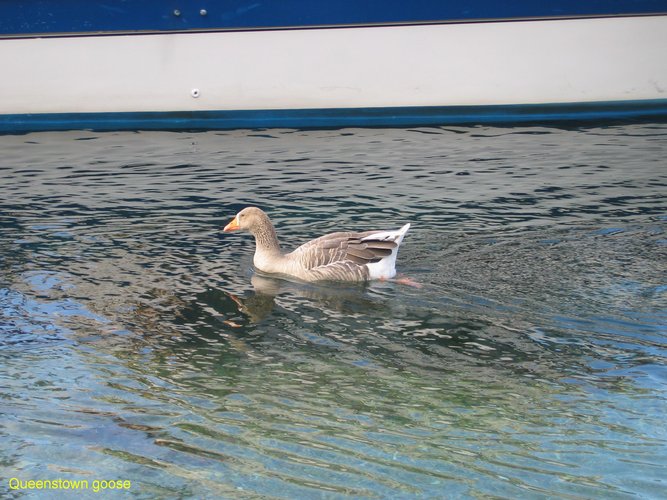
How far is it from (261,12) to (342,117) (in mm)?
2102

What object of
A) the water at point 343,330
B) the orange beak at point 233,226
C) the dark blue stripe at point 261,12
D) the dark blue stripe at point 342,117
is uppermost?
the dark blue stripe at point 261,12

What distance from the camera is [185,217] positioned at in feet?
40.1

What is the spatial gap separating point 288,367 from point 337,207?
4733mm

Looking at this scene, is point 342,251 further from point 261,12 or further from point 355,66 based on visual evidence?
point 261,12

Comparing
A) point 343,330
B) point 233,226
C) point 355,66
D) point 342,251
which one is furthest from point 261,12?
point 343,330

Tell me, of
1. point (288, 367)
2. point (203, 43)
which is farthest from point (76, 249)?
point (203, 43)

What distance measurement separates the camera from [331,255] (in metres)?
9.99

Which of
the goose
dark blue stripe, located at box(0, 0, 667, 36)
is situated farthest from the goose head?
dark blue stripe, located at box(0, 0, 667, 36)

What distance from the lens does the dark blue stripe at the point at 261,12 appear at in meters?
16.1

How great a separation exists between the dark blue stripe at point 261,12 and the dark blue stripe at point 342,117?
55.1 inches

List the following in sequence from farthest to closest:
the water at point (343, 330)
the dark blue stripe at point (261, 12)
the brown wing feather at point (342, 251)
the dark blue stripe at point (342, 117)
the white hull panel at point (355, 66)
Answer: the dark blue stripe at point (342, 117) < the white hull panel at point (355, 66) < the dark blue stripe at point (261, 12) < the brown wing feather at point (342, 251) < the water at point (343, 330)

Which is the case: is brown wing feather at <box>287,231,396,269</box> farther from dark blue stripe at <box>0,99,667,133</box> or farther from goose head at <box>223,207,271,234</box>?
dark blue stripe at <box>0,99,667,133</box>

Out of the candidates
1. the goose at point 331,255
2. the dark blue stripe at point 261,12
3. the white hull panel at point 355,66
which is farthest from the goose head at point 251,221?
the dark blue stripe at point 261,12

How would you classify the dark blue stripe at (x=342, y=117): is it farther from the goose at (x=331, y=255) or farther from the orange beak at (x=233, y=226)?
the goose at (x=331, y=255)
